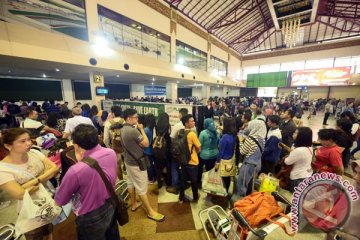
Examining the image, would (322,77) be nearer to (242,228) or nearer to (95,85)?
(95,85)

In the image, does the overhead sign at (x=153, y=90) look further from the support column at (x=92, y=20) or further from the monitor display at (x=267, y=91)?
the monitor display at (x=267, y=91)

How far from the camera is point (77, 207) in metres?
1.27

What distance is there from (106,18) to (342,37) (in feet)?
66.6

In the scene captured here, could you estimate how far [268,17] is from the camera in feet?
46.7

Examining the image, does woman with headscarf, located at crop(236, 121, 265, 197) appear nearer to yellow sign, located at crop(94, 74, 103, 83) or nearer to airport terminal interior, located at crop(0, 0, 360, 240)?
airport terminal interior, located at crop(0, 0, 360, 240)

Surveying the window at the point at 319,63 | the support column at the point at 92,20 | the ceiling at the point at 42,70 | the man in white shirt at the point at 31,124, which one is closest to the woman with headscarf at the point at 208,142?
the man in white shirt at the point at 31,124

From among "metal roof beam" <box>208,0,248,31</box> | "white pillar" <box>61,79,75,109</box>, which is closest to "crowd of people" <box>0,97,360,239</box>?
"white pillar" <box>61,79,75,109</box>

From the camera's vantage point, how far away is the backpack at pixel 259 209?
1.46 meters

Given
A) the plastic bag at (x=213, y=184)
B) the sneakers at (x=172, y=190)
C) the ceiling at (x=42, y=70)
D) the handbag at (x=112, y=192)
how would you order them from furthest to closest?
1. the ceiling at (x=42, y=70)
2. the sneakers at (x=172, y=190)
3. the plastic bag at (x=213, y=184)
4. the handbag at (x=112, y=192)

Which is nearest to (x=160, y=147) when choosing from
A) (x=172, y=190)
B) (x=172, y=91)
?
(x=172, y=190)

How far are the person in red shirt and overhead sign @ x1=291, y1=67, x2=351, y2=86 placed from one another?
60.7 feet

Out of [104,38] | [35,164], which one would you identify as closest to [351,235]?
[35,164]

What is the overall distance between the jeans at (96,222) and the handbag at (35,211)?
28 centimetres

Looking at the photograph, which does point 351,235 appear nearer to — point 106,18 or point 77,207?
point 77,207
